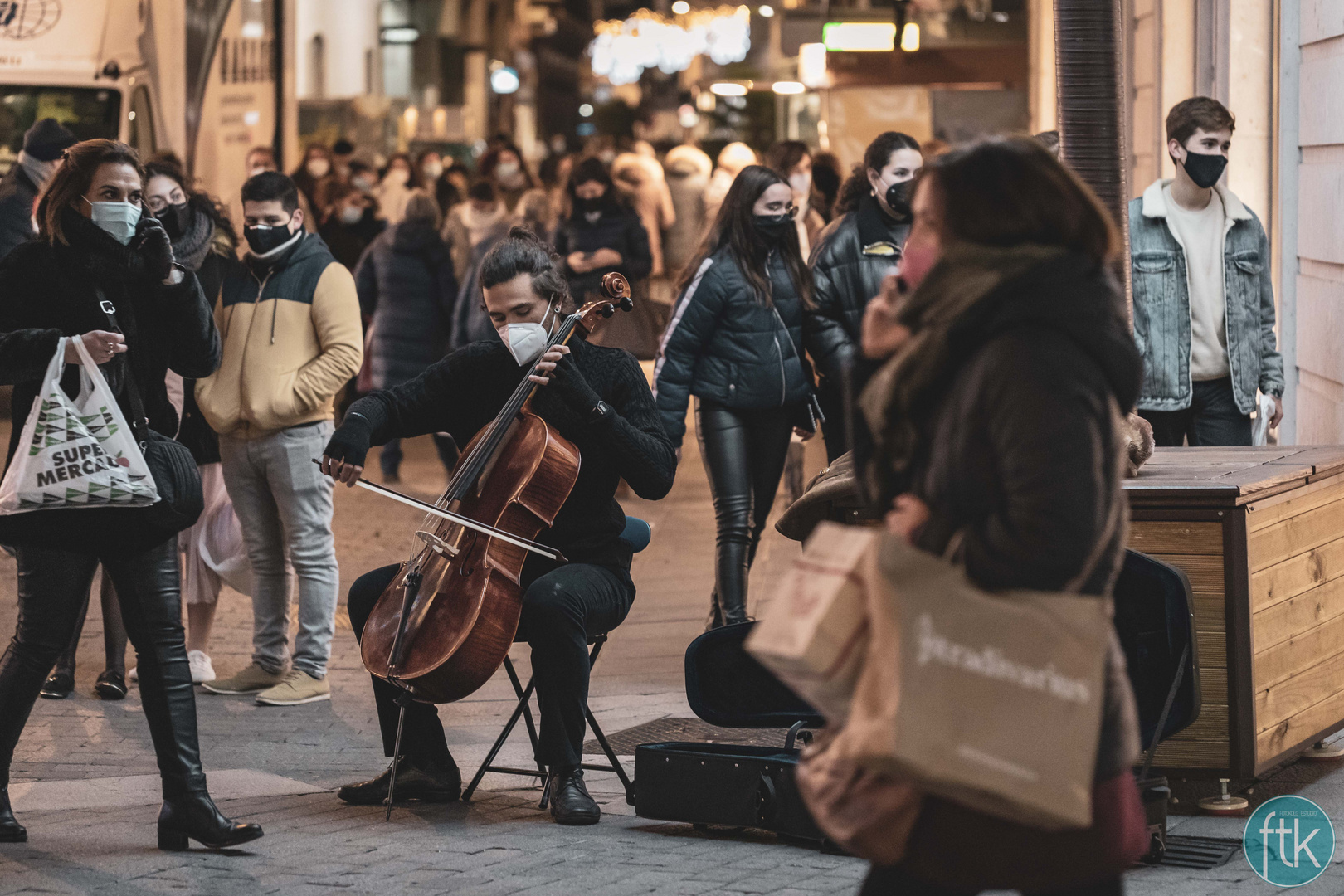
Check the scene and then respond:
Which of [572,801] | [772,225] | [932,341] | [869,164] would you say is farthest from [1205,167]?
[932,341]

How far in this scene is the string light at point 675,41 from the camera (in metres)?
35.3

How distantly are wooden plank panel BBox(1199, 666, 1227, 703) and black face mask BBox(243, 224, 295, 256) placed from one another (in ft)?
12.3

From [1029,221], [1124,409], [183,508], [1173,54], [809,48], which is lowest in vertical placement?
[183,508]

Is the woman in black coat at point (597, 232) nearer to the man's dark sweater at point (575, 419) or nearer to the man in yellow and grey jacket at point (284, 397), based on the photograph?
the man in yellow and grey jacket at point (284, 397)

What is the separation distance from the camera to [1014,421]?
268cm

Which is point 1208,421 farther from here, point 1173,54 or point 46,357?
point 1173,54

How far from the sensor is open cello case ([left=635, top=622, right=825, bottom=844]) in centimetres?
493

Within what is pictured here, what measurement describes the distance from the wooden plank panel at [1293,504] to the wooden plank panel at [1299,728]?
23.0 inches

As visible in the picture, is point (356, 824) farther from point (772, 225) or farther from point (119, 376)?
point (772, 225)

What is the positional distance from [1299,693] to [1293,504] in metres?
0.56

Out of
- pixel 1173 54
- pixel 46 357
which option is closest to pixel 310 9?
pixel 1173 54

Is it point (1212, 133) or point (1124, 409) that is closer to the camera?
point (1124, 409)

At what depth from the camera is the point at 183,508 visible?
15.8 feet

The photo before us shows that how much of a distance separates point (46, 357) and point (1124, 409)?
123 inches
